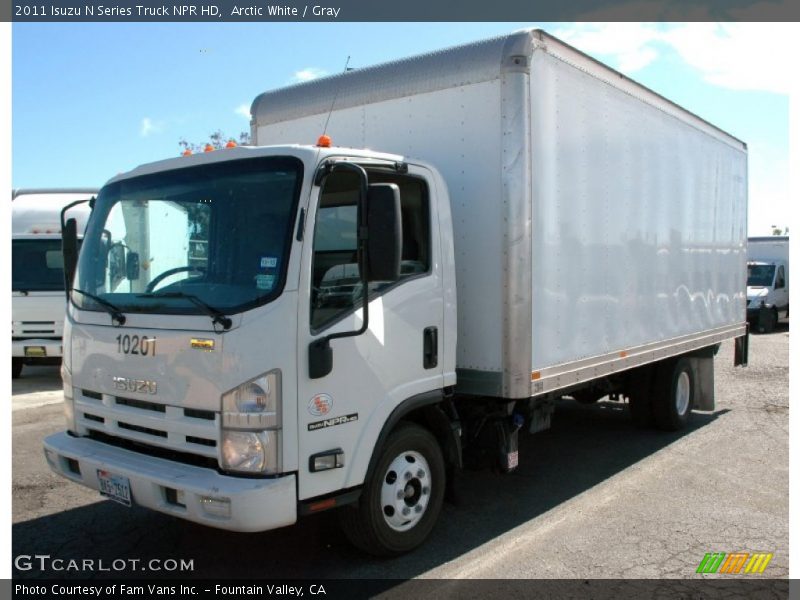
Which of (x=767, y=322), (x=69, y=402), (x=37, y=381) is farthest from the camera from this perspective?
(x=767, y=322)

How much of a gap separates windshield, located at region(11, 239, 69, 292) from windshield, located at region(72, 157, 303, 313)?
8292 millimetres

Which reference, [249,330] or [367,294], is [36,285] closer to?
[249,330]

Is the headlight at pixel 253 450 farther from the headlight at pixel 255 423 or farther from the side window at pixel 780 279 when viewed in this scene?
the side window at pixel 780 279

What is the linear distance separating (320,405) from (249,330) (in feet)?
1.91

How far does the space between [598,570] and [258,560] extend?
217 cm

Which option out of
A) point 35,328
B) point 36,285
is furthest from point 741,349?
point 36,285

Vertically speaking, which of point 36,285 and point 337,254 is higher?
point 337,254

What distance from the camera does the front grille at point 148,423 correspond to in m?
3.74

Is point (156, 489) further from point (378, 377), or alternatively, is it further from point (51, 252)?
point (51, 252)

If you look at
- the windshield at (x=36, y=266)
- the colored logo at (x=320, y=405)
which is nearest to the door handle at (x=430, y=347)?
the colored logo at (x=320, y=405)

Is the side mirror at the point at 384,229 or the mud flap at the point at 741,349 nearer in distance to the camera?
the side mirror at the point at 384,229

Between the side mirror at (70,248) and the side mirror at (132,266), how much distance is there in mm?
773

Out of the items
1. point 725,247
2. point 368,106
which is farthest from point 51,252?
point 725,247

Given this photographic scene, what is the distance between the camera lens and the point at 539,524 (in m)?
5.19
